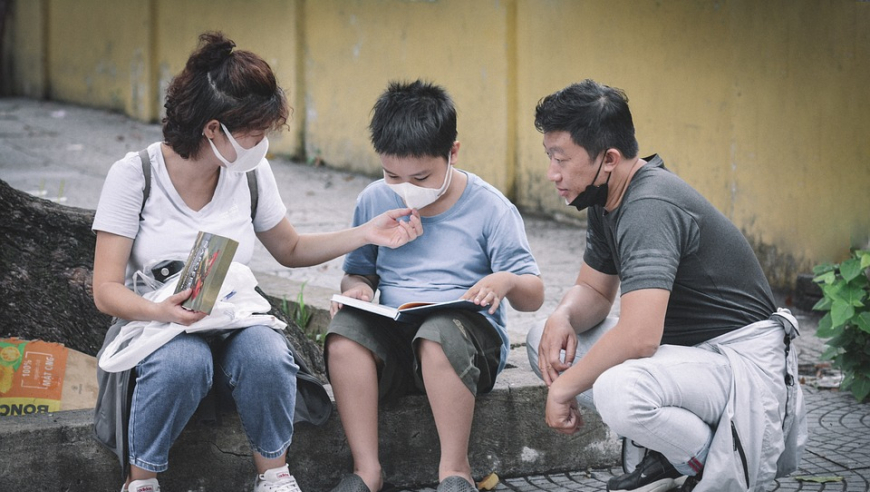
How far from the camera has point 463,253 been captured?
347cm

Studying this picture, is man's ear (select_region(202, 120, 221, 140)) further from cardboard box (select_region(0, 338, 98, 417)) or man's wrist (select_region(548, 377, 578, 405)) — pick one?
man's wrist (select_region(548, 377, 578, 405))

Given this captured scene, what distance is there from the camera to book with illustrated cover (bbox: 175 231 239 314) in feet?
9.58

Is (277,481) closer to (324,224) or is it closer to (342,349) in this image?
(342,349)

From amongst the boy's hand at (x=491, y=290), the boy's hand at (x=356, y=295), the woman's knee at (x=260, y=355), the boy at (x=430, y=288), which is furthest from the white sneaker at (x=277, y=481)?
the boy's hand at (x=491, y=290)

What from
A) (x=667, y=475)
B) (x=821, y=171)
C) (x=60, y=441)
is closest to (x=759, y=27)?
(x=821, y=171)

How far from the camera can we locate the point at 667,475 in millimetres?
3107

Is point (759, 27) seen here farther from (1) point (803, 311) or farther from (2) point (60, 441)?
(2) point (60, 441)

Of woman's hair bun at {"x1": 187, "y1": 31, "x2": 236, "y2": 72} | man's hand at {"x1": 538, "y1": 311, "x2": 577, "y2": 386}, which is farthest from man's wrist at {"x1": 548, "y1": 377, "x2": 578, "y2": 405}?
woman's hair bun at {"x1": 187, "y1": 31, "x2": 236, "y2": 72}

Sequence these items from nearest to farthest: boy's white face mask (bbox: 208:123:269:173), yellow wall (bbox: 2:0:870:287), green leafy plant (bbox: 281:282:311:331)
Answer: boy's white face mask (bbox: 208:123:269:173) < green leafy plant (bbox: 281:282:311:331) < yellow wall (bbox: 2:0:870:287)

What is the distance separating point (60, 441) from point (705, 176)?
452cm

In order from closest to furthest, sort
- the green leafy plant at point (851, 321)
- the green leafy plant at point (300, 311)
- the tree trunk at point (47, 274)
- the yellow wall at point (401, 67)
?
1. the tree trunk at point (47, 274)
2. the green leafy plant at point (851, 321)
3. the green leafy plant at point (300, 311)
4. the yellow wall at point (401, 67)

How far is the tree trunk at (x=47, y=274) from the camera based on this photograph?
3.71m

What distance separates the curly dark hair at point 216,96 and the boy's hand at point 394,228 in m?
0.48

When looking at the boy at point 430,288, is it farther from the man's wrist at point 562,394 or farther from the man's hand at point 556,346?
the man's wrist at point 562,394
